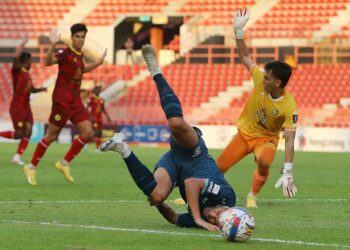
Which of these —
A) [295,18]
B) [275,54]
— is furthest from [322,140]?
[295,18]

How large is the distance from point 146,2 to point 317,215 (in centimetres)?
3933

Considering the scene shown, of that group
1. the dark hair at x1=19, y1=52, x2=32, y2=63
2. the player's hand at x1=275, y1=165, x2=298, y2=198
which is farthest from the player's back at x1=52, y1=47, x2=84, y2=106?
the player's hand at x1=275, y1=165, x2=298, y2=198

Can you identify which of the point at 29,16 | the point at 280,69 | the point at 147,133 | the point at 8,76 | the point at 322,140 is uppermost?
the point at 280,69

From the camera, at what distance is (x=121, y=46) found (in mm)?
52562

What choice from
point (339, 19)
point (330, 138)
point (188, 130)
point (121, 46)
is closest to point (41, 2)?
point (121, 46)

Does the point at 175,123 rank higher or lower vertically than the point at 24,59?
higher

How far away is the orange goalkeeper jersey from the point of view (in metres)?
12.7

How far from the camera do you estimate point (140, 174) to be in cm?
997

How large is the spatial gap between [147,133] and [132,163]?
30398mm

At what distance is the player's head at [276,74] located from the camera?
12086 mm

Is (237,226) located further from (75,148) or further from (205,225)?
(75,148)

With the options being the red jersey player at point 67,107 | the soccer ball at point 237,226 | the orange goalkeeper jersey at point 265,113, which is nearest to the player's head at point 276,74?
the orange goalkeeper jersey at point 265,113

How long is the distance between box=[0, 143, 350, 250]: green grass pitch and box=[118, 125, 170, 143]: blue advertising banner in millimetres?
18958

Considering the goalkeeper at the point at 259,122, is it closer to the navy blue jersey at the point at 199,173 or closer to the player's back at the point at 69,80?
the navy blue jersey at the point at 199,173
